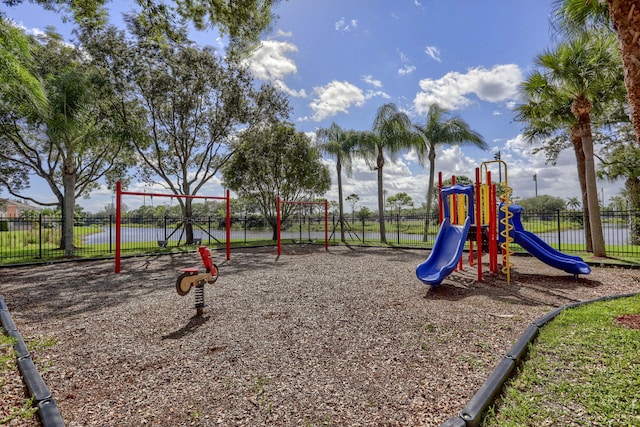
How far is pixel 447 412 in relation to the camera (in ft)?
7.63

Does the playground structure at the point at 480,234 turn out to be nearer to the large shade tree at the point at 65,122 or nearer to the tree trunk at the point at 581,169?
the tree trunk at the point at 581,169

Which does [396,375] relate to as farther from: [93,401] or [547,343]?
[93,401]

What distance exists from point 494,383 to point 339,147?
1710cm

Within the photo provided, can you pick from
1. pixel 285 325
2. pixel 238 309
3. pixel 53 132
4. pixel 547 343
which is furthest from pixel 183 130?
pixel 547 343

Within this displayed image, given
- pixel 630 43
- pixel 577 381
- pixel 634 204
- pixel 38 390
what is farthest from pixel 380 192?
pixel 38 390

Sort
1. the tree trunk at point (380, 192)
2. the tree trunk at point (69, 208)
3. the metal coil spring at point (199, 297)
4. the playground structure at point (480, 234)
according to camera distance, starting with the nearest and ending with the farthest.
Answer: the metal coil spring at point (199, 297) → the playground structure at point (480, 234) → the tree trunk at point (69, 208) → the tree trunk at point (380, 192)

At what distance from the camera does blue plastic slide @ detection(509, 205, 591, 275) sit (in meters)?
6.84

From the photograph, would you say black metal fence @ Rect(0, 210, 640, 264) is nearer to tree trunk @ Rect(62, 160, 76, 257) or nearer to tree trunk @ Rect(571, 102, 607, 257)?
tree trunk @ Rect(62, 160, 76, 257)

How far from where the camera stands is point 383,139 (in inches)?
711

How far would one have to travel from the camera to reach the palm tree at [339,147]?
61.5ft

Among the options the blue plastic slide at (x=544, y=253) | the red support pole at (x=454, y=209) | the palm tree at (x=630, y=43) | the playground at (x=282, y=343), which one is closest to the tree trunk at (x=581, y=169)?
the playground at (x=282, y=343)

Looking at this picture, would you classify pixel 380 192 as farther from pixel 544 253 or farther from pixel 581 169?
pixel 544 253

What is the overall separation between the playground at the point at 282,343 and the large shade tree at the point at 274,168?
12.8m

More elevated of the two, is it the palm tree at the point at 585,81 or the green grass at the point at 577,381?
the palm tree at the point at 585,81
